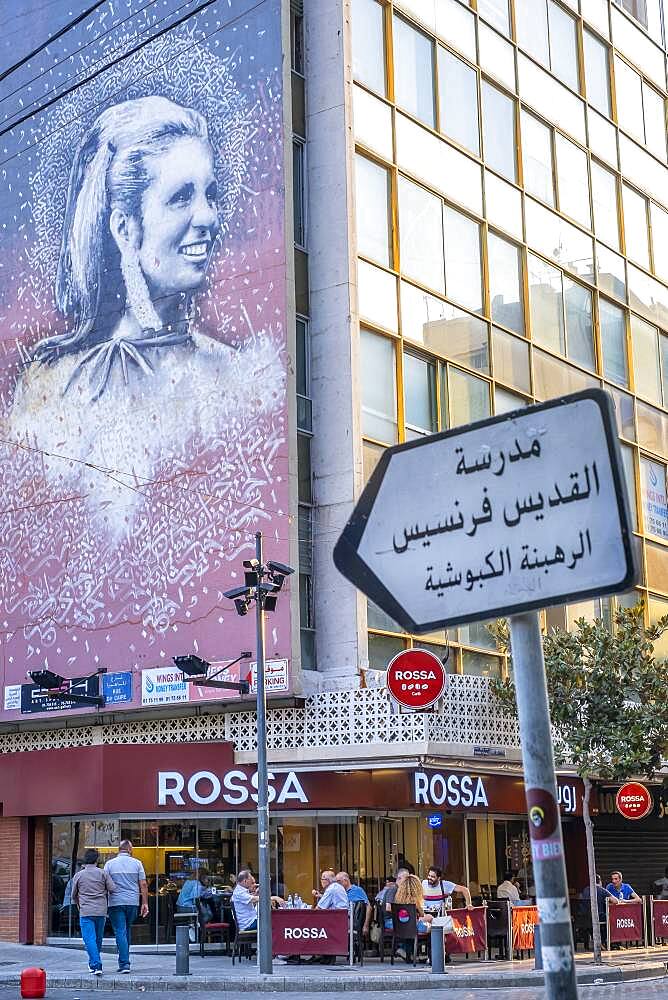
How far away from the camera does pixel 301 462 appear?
89.8 feet

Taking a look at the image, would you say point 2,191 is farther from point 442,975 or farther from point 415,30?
point 442,975

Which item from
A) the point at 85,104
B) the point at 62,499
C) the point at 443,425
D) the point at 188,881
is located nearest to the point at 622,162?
the point at 443,425

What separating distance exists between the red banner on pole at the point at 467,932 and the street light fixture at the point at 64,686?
8486mm

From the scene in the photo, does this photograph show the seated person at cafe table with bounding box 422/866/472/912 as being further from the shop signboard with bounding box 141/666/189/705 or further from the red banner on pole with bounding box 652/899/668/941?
the shop signboard with bounding box 141/666/189/705

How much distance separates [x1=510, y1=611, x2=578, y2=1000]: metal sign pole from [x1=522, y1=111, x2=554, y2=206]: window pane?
30538 millimetres

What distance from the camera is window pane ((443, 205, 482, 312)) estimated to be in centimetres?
3088

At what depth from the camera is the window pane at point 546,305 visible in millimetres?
33531

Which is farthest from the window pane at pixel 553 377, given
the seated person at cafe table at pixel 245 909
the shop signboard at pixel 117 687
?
the seated person at cafe table at pixel 245 909

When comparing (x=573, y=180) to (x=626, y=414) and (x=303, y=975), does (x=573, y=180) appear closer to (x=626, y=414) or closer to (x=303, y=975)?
(x=626, y=414)

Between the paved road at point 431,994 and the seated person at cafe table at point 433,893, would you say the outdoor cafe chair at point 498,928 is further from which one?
the paved road at point 431,994

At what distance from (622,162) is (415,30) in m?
9.21

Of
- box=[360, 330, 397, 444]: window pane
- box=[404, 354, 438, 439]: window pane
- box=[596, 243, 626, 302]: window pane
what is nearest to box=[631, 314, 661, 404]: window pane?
box=[596, 243, 626, 302]: window pane

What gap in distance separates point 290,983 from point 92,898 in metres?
3.05

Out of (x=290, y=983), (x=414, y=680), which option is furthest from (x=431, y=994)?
(x=414, y=680)
